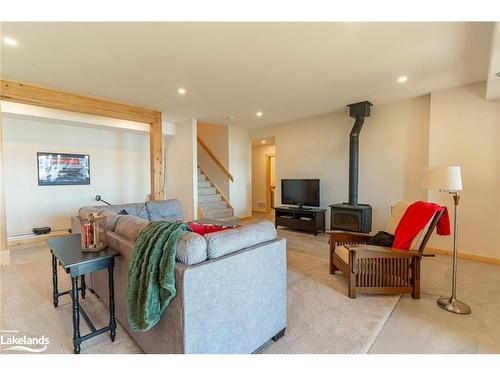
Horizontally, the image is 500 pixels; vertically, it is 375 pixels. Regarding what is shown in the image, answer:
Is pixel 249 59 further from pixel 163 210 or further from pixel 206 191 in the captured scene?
pixel 206 191

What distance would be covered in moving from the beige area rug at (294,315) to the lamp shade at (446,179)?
1.22 metres

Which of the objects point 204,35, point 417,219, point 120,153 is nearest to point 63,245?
point 204,35

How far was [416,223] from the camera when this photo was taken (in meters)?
2.41

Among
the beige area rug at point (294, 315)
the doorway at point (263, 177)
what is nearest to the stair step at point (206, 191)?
the doorway at point (263, 177)

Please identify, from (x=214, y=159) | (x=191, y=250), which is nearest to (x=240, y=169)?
(x=214, y=159)

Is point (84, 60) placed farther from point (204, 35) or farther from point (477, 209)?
point (477, 209)

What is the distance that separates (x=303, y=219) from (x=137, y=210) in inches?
130

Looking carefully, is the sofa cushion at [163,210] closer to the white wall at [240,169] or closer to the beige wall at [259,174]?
the white wall at [240,169]

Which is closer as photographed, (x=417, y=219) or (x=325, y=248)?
(x=417, y=219)

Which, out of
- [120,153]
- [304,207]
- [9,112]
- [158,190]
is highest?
[9,112]

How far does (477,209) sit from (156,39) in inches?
190

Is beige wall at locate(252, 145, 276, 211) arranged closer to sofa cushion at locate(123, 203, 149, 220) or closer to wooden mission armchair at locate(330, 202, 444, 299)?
sofa cushion at locate(123, 203, 149, 220)

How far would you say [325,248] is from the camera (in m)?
4.10

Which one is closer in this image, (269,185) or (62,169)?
(62,169)
